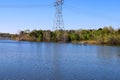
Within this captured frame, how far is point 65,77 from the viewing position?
1912 cm

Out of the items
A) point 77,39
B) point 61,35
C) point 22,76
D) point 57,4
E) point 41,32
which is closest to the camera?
point 22,76

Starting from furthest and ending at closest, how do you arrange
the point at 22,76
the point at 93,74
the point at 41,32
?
1. the point at 41,32
2. the point at 93,74
3. the point at 22,76

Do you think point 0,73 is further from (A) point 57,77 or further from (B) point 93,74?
(B) point 93,74

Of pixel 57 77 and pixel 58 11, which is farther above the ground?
pixel 58 11

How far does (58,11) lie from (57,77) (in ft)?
205

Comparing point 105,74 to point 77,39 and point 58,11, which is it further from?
point 77,39

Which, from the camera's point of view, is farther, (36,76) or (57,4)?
(57,4)

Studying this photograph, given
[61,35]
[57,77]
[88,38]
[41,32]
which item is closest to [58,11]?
[61,35]

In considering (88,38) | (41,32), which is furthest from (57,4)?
(41,32)

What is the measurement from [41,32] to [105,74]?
11400cm

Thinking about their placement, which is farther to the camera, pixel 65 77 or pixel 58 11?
pixel 58 11

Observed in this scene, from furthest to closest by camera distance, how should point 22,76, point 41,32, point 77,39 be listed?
point 41,32
point 77,39
point 22,76

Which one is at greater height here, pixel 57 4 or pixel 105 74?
pixel 57 4

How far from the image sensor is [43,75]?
19.5 meters
